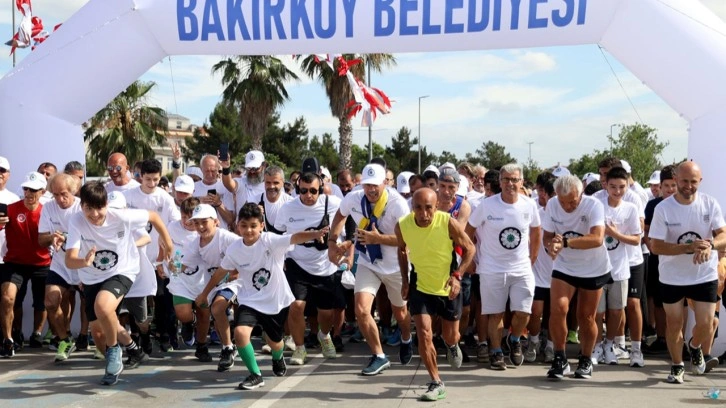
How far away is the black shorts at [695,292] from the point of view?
7074mm

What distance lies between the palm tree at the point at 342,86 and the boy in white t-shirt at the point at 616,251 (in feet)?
64.1

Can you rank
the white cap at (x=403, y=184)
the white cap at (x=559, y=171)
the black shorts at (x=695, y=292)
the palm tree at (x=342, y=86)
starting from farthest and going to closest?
the palm tree at (x=342, y=86)
the white cap at (x=403, y=184)
the white cap at (x=559, y=171)
the black shorts at (x=695, y=292)

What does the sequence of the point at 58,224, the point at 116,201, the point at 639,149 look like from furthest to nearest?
1. the point at 639,149
2. the point at 58,224
3. the point at 116,201

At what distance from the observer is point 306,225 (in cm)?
820

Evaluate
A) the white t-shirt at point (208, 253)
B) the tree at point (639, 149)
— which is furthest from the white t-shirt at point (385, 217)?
the tree at point (639, 149)

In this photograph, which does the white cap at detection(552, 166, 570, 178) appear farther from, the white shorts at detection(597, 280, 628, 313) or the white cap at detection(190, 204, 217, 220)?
the white cap at detection(190, 204, 217, 220)

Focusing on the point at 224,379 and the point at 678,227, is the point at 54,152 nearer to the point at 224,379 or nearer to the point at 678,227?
the point at 224,379

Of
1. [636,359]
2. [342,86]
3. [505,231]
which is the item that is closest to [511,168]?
[505,231]

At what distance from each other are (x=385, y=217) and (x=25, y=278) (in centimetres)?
398

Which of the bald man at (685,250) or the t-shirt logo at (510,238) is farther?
the t-shirt logo at (510,238)

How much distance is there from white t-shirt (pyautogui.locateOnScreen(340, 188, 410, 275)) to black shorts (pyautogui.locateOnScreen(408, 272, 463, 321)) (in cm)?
95

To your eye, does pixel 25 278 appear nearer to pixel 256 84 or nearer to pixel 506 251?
pixel 506 251

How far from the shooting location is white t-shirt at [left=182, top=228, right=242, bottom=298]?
316 inches

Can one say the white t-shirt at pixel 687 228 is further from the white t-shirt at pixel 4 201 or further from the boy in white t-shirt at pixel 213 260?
the white t-shirt at pixel 4 201
